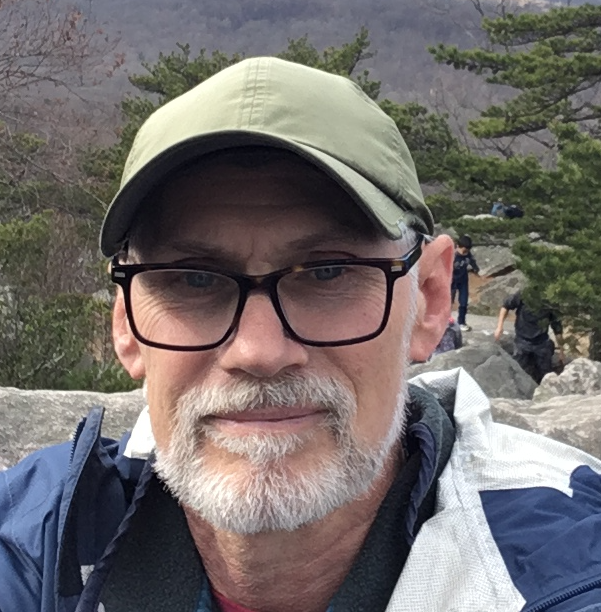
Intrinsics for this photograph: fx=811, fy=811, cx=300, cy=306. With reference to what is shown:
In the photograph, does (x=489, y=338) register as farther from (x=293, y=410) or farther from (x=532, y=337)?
(x=293, y=410)

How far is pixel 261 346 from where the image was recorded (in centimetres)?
115

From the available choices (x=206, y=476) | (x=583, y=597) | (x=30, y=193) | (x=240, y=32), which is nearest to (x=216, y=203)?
(x=206, y=476)

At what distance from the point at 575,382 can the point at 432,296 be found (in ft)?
22.2

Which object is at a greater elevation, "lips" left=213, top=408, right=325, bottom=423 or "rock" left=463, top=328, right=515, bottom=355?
"lips" left=213, top=408, right=325, bottom=423

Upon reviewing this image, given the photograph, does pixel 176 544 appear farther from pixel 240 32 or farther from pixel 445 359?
pixel 240 32

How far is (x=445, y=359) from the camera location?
8289mm

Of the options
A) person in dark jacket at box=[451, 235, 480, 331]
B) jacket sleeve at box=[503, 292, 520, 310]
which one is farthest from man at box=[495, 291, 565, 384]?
person in dark jacket at box=[451, 235, 480, 331]

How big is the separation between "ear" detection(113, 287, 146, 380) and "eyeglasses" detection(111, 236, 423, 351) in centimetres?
18

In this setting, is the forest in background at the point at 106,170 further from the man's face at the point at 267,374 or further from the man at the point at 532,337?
the man's face at the point at 267,374

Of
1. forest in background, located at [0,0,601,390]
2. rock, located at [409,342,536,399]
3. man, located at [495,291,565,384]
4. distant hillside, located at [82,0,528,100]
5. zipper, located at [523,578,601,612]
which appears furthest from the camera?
distant hillside, located at [82,0,528,100]

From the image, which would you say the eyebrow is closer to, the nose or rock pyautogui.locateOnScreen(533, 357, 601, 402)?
the nose

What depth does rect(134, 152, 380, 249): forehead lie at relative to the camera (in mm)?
1174

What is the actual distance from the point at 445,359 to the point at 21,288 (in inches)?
164

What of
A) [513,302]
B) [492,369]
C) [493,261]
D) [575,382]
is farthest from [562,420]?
[493,261]
